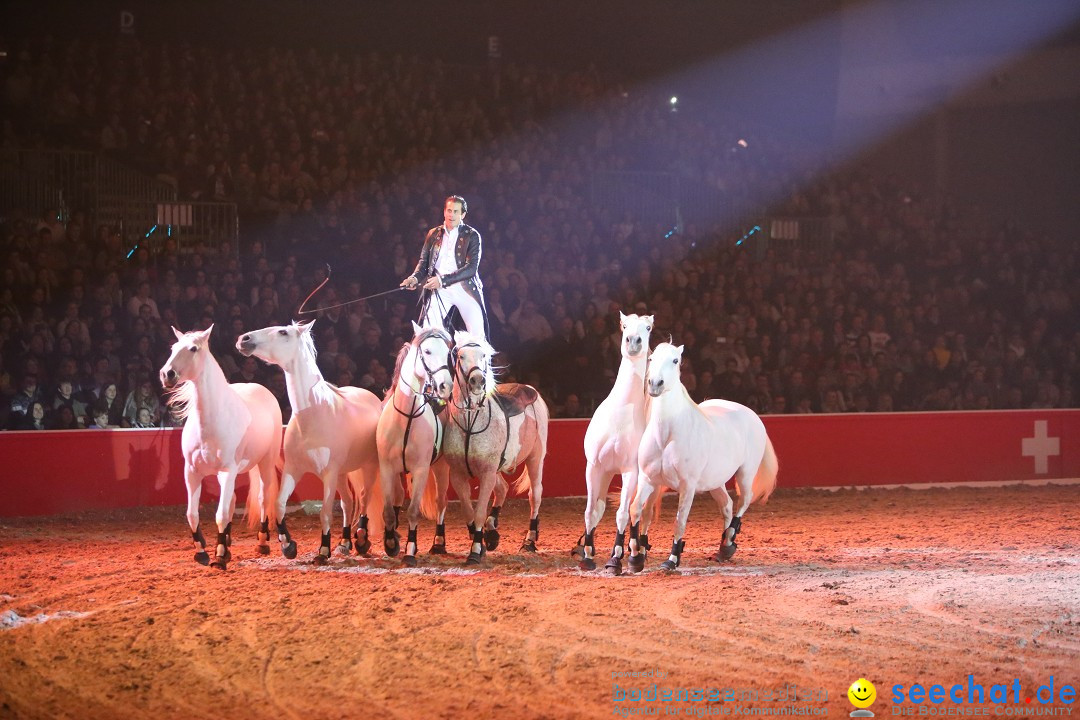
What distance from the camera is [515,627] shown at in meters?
7.22

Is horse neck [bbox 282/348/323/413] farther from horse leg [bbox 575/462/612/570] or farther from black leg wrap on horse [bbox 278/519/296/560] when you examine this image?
horse leg [bbox 575/462/612/570]

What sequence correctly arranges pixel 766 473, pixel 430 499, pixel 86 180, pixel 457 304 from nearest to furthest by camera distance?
1. pixel 457 304
2. pixel 430 499
3. pixel 766 473
4. pixel 86 180

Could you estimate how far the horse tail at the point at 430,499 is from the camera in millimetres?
10539

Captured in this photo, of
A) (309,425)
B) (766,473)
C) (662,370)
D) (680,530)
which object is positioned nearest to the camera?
(662,370)

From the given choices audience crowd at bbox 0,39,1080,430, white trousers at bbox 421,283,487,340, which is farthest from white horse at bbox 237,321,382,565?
audience crowd at bbox 0,39,1080,430

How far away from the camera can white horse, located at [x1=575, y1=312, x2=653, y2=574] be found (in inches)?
378

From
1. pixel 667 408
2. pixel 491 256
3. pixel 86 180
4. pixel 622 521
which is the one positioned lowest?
A: pixel 622 521

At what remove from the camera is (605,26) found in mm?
25531

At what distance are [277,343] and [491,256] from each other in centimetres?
848

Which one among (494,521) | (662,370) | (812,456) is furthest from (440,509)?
(812,456)

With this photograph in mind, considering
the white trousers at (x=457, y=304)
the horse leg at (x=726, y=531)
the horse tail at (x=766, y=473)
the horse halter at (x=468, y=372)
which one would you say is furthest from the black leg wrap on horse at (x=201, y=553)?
the horse tail at (x=766, y=473)

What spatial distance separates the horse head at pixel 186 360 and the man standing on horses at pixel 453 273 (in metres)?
1.94

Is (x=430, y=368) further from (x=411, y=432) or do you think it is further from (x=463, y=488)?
(x=463, y=488)

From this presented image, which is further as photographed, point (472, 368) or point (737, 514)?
point (737, 514)
